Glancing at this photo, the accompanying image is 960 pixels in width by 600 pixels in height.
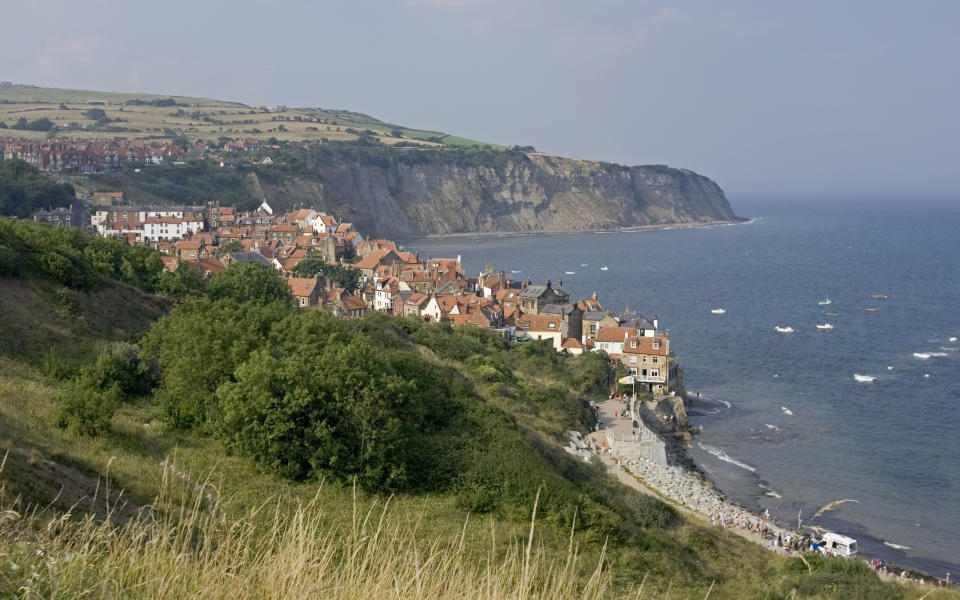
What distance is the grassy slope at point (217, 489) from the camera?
435 inches

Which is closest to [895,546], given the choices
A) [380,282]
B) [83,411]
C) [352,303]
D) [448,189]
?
[83,411]

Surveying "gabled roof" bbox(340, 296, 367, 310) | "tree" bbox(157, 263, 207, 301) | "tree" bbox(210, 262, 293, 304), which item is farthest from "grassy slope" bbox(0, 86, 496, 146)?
"tree" bbox(157, 263, 207, 301)

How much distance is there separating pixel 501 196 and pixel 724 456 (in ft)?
415

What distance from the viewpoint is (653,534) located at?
1883 cm

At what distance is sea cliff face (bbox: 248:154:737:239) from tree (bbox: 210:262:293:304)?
249ft

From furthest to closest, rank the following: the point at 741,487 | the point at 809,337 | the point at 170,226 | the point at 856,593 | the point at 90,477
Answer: the point at 170,226
the point at 809,337
the point at 741,487
the point at 856,593
the point at 90,477

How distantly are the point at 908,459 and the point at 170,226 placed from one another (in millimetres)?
65220

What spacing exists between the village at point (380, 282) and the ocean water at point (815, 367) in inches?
229

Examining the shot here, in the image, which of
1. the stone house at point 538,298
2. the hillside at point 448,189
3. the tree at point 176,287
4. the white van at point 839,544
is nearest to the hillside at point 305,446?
the tree at point 176,287

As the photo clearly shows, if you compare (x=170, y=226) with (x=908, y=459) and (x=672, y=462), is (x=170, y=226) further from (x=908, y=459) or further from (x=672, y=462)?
(x=908, y=459)

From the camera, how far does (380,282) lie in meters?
60.3

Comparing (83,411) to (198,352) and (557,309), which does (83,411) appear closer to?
(198,352)

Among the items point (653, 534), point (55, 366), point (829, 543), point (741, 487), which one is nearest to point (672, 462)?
point (741, 487)

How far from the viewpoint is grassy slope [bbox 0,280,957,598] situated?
11.1m
